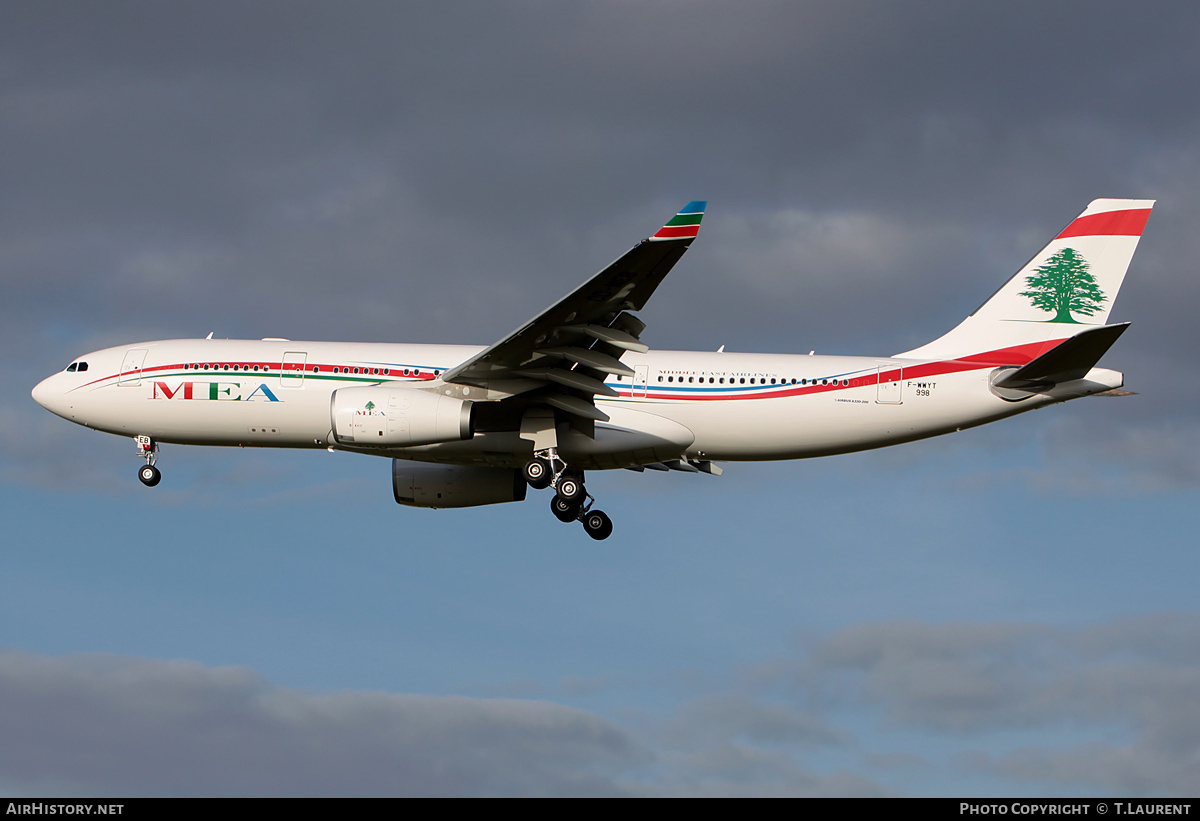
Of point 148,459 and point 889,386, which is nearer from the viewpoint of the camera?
point 889,386

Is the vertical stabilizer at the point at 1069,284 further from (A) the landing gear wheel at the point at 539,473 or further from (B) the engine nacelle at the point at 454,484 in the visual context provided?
(B) the engine nacelle at the point at 454,484

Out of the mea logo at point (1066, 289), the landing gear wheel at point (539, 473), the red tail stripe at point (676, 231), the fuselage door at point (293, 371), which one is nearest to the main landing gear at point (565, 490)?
the landing gear wheel at point (539, 473)

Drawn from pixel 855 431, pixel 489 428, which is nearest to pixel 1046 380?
pixel 855 431

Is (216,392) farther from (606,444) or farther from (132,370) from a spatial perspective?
(606,444)

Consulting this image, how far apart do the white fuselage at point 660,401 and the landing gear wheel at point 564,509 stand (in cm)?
102

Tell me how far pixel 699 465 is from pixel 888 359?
242 inches

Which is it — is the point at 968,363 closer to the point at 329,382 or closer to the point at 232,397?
the point at 329,382

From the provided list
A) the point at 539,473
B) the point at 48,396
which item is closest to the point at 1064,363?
the point at 539,473

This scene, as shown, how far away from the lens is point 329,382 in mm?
32812

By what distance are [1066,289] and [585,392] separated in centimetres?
1286

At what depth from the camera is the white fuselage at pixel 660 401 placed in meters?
32.2

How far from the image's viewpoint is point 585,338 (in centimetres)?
2969

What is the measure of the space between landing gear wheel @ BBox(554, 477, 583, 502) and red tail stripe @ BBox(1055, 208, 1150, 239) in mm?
14368
